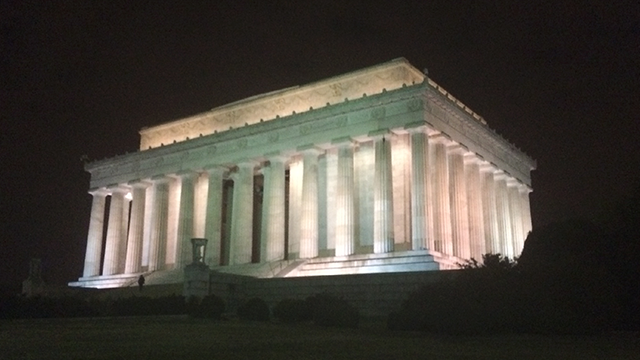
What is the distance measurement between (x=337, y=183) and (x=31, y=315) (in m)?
24.2

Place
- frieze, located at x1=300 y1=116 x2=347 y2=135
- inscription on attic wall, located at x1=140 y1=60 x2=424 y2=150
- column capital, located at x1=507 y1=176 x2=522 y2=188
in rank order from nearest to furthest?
frieze, located at x1=300 y1=116 x2=347 y2=135 < inscription on attic wall, located at x1=140 y1=60 x2=424 y2=150 < column capital, located at x1=507 y1=176 x2=522 y2=188

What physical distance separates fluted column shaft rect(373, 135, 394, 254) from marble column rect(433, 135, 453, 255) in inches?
129

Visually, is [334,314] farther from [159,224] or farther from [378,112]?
[159,224]

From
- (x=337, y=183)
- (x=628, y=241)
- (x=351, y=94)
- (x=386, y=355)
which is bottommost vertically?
(x=386, y=355)

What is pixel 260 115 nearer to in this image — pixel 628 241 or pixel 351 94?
pixel 351 94

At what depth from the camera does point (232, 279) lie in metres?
37.1

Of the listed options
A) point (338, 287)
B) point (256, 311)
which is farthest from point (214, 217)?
point (256, 311)

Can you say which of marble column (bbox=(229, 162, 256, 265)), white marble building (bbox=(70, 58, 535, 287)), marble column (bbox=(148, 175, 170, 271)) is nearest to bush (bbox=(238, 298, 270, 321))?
white marble building (bbox=(70, 58, 535, 287))

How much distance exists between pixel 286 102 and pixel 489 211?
2004cm

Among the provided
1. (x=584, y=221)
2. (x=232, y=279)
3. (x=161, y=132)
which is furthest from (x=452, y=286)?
(x=161, y=132)

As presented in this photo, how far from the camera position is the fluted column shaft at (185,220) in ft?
175

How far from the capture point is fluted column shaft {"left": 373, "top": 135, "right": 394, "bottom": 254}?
42281 mm

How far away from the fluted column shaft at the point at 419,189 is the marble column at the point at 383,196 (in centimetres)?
176

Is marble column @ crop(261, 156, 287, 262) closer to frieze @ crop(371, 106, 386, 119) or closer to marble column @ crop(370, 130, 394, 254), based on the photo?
marble column @ crop(370, 130, 394, 254)
